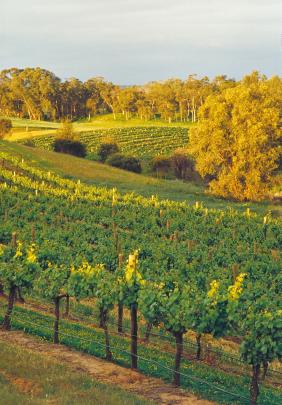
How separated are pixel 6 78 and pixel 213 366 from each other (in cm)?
14258

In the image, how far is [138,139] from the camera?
390ft

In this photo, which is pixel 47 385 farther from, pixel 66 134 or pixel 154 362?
pixel 66 134

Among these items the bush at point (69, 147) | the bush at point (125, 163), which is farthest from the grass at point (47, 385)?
the bush at point (69, 147)

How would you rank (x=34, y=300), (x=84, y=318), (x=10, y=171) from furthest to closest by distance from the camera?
(x=10, y=171) → (x=34, y=300) → (x=84, y=318)

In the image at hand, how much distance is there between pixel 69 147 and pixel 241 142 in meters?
37.1

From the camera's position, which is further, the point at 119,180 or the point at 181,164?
the point at 181,164

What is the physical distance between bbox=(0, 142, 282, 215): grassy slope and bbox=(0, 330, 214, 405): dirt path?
4067cm

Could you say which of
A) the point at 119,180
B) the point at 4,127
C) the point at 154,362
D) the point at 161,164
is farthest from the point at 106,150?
the point at 154,362

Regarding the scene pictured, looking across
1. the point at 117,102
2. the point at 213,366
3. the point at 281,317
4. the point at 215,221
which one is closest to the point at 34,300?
the point at 213,366

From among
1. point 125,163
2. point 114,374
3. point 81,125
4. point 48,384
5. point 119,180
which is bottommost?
point 114,374

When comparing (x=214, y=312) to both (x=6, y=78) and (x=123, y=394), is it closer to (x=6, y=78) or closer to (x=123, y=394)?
(x=123, y=394)

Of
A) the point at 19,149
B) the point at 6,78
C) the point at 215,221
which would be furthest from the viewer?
the point at 6,78

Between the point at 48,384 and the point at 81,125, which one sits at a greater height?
the point at 81,125

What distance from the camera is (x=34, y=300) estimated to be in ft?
81.2
